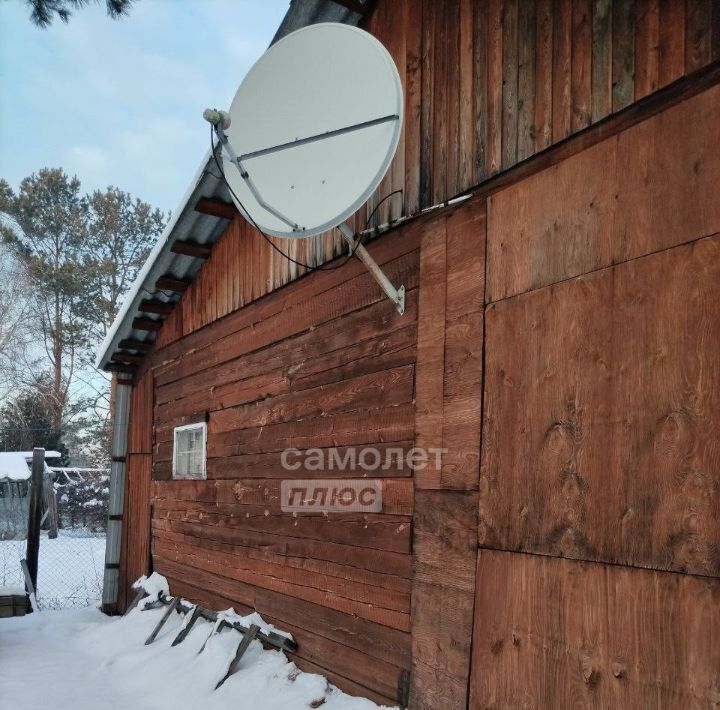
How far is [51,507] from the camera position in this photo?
624 inches

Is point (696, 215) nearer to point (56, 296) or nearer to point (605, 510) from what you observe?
point (605, 510)

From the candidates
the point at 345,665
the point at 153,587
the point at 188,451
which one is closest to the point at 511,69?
the point at 345,665

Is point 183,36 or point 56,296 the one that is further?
point 56,296

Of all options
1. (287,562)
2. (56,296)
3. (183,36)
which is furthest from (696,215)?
(56,296)

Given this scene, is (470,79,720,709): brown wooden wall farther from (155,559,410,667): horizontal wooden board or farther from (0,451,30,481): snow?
(0,451,30,481): snow

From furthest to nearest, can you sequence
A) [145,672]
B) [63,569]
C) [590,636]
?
[63,569], [145,672], [590,636]

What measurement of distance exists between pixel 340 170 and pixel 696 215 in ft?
6.19

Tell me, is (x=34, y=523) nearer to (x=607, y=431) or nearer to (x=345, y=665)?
(x=345, y=665)

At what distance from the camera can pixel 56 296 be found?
23219 millimetres

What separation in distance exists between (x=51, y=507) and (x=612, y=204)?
52.6 ft

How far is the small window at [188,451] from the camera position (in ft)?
24.0

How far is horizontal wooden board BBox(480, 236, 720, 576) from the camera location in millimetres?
2498

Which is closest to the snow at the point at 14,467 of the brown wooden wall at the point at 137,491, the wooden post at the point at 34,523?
the wooden post at the point at 34,523

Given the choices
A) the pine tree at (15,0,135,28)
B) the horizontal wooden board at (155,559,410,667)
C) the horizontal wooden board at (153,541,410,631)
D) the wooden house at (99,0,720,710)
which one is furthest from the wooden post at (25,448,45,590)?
the pine tree at (15,0,135,28)
